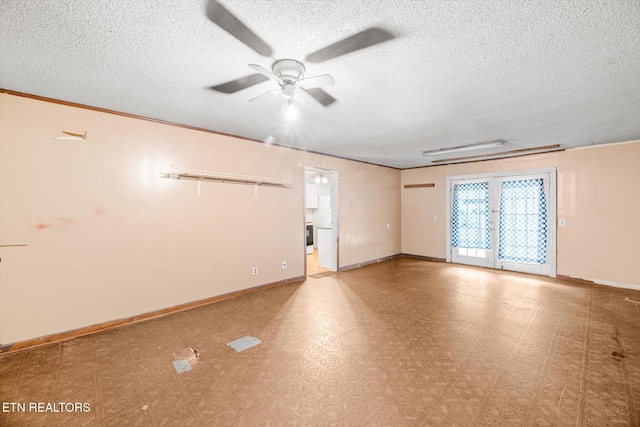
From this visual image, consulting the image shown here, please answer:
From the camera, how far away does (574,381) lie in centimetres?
215

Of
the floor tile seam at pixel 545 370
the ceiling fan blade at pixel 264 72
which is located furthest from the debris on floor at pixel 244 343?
the ceiling fan blade at pixel 264 72

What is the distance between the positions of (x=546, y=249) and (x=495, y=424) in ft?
17.1

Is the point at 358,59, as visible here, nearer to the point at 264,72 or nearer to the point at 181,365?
the point at 264,72

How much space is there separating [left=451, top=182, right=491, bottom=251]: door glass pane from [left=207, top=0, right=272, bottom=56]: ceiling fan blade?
621 centimetres

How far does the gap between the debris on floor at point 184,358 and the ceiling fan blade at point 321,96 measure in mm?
2840

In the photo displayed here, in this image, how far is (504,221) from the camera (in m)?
5.98

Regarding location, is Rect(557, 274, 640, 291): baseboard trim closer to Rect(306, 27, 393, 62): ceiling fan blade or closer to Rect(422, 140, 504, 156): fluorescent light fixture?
Rect(422, 140, 504, 156): fluorescent light fixture

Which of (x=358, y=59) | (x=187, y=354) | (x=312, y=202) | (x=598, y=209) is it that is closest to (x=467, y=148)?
(x=598, y=209)

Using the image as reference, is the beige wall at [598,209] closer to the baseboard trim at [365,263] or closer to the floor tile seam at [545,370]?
the floor tile seam at [545,370]

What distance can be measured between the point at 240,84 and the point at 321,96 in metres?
0.83

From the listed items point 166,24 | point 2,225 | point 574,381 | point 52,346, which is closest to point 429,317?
point 574,381

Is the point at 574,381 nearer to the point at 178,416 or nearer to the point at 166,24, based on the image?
the point at 178,416

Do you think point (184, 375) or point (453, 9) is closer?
point (453, 9)

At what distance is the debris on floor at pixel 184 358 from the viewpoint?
237 centimetres
